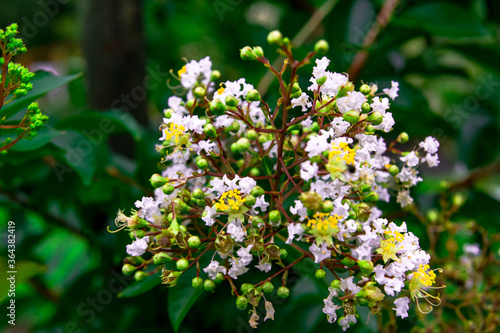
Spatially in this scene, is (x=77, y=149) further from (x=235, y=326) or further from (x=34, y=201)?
(x=235, y=326)

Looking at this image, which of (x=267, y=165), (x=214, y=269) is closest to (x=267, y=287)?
(x=214, y=269)

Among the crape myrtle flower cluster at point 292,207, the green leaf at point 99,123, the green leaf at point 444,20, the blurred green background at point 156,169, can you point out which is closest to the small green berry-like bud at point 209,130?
the crape myrtle flower cluster at point 292,207

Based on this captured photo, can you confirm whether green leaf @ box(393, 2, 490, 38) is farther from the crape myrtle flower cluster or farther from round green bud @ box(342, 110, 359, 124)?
round green bud @ box(342, 110, 359, 124)

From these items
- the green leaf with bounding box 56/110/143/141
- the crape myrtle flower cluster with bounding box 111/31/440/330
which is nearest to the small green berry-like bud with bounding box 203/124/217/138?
the crape myrtle flower cluster with bounding box 111/31/440/330

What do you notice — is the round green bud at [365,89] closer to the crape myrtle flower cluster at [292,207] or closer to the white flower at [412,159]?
the crape myrtle flower cluster at [292,207]

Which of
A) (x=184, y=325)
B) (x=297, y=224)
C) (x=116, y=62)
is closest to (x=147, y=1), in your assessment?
(x=116, y=62)

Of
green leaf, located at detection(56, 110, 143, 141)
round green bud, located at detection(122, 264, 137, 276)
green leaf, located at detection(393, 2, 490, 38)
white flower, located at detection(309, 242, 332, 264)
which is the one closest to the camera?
white flower, located at detection(309, 242, 332, 264)

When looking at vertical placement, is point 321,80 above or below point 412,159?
above

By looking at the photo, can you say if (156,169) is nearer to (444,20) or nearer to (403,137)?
(403,137)
